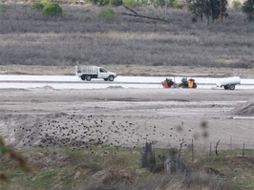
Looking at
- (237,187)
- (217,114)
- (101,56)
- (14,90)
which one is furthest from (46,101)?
(101,56)

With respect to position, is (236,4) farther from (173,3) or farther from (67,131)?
(67,131)

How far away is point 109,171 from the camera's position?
1900 cm

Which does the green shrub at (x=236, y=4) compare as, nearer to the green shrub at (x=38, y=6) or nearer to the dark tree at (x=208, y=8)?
the dark tree at (x=208, y=8)

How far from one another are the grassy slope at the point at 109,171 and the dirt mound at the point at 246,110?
884 centimetres

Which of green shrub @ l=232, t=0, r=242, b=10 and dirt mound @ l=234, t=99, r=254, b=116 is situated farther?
green shrub @ l=232, t=0, r=242, b=10

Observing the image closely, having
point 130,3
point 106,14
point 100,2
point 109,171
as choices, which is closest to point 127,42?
point 106,14

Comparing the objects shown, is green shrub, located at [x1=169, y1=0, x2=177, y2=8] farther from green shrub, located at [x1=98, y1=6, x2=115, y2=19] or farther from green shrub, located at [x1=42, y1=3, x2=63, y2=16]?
green shrub, located at [x1=42, y1=3, x2=63, y2=16]

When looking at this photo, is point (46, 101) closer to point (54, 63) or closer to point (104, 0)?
point (54, 63)

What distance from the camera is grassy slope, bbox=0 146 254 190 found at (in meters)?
17.5

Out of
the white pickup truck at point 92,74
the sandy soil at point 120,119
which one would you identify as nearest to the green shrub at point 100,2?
the white pickup truck at point 92,74

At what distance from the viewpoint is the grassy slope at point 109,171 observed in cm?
1748

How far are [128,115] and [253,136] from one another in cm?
607

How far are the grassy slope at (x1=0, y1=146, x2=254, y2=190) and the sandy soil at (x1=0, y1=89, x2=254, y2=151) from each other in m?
1.91

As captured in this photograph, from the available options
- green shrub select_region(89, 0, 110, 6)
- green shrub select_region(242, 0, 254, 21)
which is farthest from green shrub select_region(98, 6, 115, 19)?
green shrub select_region(89, 0, 110, 6)
